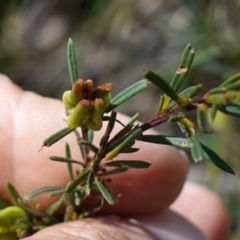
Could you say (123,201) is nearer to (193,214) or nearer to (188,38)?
(193,214)

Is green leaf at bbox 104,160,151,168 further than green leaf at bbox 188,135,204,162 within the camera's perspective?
Yes

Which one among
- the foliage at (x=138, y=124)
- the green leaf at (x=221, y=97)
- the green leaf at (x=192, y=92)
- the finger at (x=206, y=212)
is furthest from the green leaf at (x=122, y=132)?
the finger at (x=206, y=212)

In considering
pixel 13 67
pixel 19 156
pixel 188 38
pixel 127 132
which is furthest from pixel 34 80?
pixel 127 132

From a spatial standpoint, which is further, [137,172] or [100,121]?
[137,172]

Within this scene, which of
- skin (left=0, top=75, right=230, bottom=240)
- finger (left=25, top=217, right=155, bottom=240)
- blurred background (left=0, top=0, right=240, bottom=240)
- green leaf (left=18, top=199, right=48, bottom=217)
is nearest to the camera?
green leaf (left=18, top=199, right=48, bottom=217)

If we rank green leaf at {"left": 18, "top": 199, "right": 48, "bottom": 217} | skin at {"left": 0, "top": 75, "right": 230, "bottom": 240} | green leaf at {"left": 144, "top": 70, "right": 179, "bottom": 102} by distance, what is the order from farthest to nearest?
skin at {"left": 0, "top": 75, "right": 230, "bottom": 240}
green leaf at {"left": 18, "top": 199, "right": 48, "bottom": 217}
green leaf at {"left": 144, "top": 70, "right": 179, "bottom": 102}

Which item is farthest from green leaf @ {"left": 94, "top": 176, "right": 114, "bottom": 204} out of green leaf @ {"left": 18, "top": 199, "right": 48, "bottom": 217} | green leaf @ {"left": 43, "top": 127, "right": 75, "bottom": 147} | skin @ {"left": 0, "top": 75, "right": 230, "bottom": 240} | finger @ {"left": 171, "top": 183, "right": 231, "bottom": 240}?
finger @ {"left": 171, "top": 183, "right": 231, "bottom": 240}

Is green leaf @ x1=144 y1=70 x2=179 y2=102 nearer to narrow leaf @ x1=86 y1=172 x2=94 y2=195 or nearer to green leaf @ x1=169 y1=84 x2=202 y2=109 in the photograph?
green leaf @ x1=169 y1=84 x2=202 y2=109
